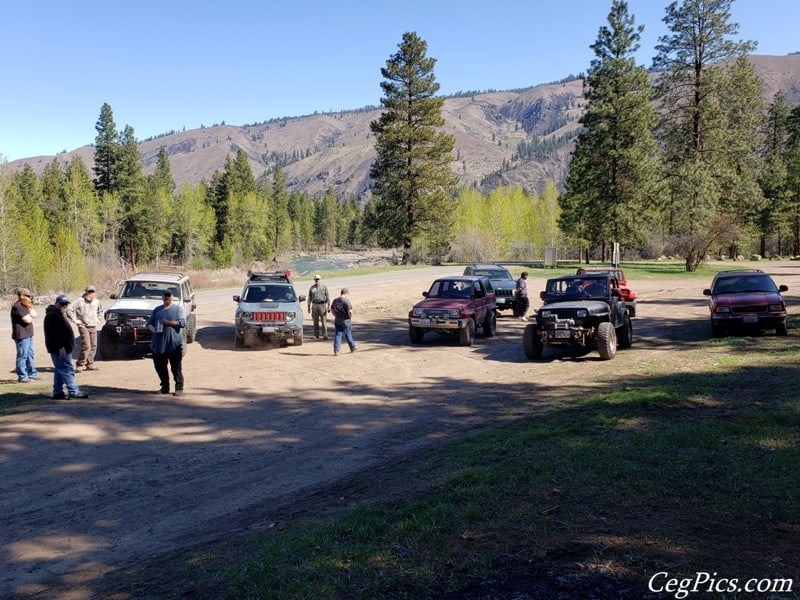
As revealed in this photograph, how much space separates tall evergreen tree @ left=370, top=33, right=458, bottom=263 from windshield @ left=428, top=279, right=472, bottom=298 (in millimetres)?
39258

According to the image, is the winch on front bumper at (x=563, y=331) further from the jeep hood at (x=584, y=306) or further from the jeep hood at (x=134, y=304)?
the jeep hood at (x=134, y=304)

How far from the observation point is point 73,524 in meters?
6.08

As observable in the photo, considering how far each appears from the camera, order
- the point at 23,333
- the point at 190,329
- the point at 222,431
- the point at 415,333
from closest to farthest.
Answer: the point at 222,431, the point at 23,333, the point at 415,333, the point at 190,329

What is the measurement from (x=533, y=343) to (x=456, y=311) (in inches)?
115

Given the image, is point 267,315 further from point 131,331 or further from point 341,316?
point 131,331

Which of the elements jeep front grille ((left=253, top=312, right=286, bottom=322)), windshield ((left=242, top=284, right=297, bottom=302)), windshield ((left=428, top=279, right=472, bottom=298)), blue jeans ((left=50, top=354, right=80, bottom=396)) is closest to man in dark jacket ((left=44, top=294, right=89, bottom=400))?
blue jeans ((left=50, top=354, right=80, bottom=396))

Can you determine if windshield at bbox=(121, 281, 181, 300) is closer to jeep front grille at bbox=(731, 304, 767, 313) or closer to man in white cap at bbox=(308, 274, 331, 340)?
man in white cap at bbox=(308, 274, 331, 340)


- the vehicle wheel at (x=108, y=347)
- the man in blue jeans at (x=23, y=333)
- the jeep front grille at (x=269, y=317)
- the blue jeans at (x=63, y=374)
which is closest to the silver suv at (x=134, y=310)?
the vehicle wheel at (x=108, y=347)

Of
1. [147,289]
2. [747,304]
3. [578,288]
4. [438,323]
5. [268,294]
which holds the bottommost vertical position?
[438,323]

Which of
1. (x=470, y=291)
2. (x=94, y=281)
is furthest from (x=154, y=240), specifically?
(x=470, y=291)

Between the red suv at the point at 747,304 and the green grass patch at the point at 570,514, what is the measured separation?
8569 mm

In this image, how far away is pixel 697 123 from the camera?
155ft

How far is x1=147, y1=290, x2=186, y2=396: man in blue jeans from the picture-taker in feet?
36.9

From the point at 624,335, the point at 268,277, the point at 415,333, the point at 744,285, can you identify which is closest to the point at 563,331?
the point at 624,335
